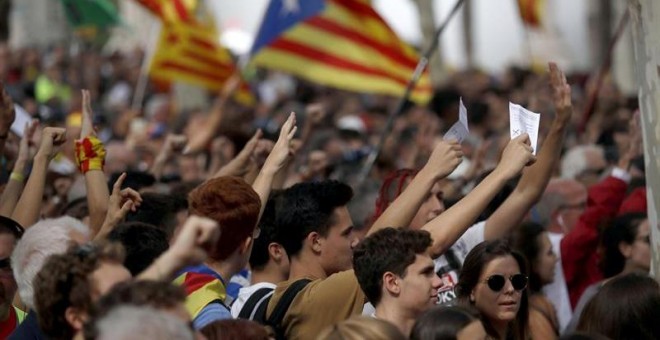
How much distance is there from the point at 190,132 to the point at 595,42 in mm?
23334

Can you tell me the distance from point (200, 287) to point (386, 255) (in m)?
0.67

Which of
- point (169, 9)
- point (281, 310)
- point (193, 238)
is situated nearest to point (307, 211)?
point (281, 310)

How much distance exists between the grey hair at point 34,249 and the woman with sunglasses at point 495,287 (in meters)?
1.54

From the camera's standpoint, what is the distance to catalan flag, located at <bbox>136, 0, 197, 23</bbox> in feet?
53.8

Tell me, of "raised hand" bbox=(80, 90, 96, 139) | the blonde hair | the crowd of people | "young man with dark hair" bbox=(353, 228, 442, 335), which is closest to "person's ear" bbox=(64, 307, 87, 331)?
the crowd of people

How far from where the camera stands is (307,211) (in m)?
7.51

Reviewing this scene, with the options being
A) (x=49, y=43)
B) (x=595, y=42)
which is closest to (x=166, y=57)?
(x=49, y=43)

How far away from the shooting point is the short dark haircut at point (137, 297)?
521 cm

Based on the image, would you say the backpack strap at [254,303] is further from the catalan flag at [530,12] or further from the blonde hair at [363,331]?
the catalan flag at [530,12]

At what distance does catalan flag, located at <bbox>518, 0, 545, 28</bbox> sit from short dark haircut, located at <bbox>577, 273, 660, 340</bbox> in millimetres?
12183

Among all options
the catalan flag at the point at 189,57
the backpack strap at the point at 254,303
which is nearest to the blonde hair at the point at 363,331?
the backpack strap at the point at 254,303

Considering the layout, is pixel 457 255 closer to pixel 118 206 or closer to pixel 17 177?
pixel 118 206

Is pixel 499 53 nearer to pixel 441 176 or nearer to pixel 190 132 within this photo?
pixel 190 132

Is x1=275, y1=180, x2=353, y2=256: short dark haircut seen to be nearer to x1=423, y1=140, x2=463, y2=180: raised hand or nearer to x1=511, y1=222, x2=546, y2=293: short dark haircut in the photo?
x1=423, y1=140, x2=463, y2=180: raised hand
